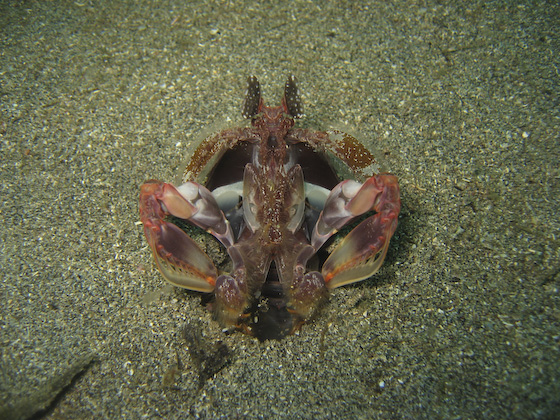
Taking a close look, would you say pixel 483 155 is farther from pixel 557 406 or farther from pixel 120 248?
pixel 120 248

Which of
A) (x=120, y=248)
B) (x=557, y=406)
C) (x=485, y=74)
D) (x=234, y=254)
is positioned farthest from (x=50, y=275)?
(x=485, y=74)

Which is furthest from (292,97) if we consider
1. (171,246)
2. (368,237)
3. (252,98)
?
(171,246)

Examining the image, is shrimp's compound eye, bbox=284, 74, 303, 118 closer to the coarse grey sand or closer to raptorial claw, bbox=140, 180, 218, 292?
the coarse grey sand

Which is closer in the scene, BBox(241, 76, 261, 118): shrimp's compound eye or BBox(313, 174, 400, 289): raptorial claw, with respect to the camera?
BBox(313, 174, 400, 289): raptorial claw

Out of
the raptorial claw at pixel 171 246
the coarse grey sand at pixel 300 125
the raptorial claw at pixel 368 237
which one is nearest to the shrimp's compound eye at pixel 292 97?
the coarse grey sand at pixel 300 125

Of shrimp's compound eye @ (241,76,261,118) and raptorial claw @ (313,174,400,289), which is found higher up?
shrimp's compound eye @ (241,76,261,118)

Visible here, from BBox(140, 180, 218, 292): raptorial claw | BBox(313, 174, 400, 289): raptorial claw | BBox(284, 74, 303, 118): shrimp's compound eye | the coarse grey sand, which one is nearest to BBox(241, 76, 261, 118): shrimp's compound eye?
BBox(284, 74, 303, 118): shrimp's compound eye

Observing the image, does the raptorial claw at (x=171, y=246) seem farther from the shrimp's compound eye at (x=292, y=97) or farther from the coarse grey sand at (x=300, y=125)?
the shrimp's compound eye at (x=292, y=97)

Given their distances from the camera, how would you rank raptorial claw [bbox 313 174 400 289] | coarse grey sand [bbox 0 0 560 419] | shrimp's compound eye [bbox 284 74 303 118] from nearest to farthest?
raptorial claw [bbox 313 174 400 289]
coarse grey sand [bbox 0 0 560 419]
shrimp's compound eye [bbox 284 74 303 118]
